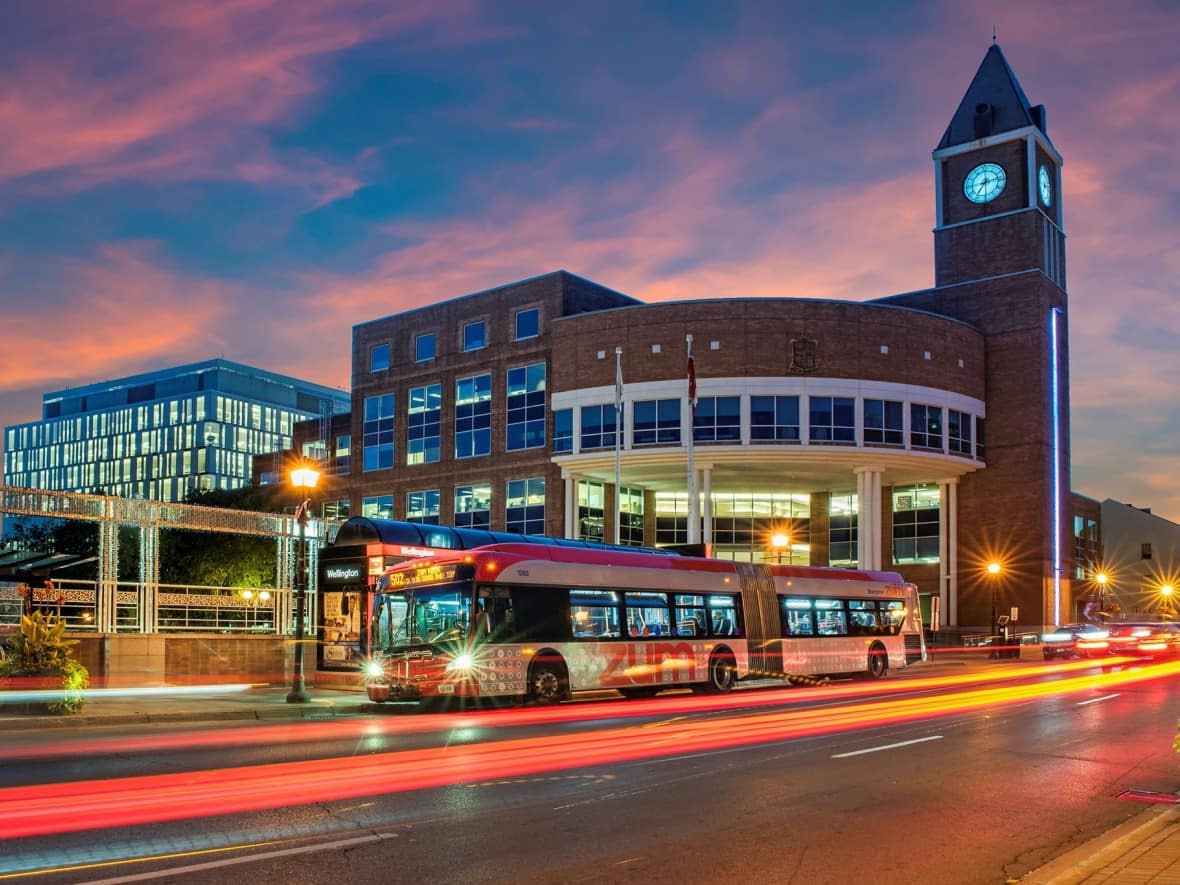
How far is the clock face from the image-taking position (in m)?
73.6

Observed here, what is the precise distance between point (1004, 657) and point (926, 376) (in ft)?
55.1

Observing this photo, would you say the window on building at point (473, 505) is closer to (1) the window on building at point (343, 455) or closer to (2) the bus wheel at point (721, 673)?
(1) the window on building at point (343, 455)

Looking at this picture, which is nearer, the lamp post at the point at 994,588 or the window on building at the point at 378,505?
the lamp post at the point at 994,588

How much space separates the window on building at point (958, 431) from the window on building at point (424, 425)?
3064cm

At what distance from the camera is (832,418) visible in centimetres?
6347

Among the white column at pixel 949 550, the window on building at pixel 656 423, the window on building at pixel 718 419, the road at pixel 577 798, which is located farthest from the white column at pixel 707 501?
the road at pixel 577 798

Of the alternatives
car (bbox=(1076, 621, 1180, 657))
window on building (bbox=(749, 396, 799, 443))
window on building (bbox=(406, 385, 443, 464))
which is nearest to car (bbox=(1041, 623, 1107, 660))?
car (bbox=(1076, 621, 1180, 657))

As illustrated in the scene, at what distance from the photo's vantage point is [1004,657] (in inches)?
2251

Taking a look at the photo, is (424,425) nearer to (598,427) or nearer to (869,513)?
(598,427)

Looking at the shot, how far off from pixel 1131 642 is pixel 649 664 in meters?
28.7

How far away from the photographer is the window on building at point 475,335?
7344 centimetres

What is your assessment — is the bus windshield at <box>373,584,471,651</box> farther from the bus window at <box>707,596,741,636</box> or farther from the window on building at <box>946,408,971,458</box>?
the window on building at <box>946,408,971,458</box>

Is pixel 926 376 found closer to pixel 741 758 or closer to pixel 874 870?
pixel 741 758

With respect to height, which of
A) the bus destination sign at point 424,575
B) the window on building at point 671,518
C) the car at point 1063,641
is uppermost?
the window on building at point 671,518
